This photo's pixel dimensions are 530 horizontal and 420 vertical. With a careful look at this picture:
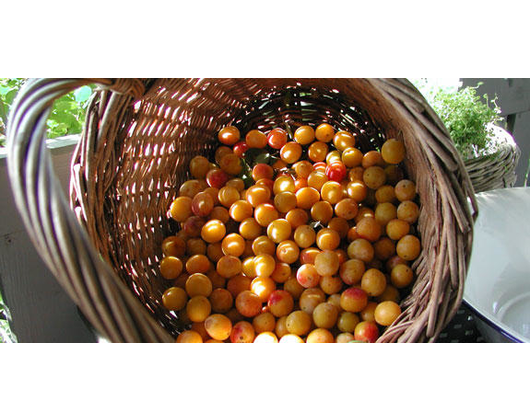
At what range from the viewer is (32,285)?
0.78 metres

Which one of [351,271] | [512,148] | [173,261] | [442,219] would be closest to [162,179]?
[173,261]

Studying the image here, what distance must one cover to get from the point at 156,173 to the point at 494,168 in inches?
32.0

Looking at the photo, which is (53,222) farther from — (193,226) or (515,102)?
(515,102)

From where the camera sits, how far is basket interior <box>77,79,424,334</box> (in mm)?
688

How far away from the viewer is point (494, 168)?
3.32ft

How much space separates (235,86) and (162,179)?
0.92 feet

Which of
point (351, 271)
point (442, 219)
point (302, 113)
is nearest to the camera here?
point (442, 219)

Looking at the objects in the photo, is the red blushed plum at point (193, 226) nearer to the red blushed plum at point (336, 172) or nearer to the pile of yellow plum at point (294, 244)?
the pile of yellow plum at point (294, 244)

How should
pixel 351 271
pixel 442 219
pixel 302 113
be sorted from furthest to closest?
pixel 302 113 < pixel 351 271 < pixel 442 219

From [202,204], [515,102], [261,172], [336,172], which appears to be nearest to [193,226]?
[202,204]

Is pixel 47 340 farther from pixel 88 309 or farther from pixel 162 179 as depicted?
pixel 88 309

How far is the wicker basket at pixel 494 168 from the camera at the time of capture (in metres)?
0.99

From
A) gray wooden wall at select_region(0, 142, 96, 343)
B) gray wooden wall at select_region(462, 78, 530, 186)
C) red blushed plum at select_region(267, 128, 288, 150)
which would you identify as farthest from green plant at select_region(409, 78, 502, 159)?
gray wooden wall at select_region(0, 142, 96, 343)

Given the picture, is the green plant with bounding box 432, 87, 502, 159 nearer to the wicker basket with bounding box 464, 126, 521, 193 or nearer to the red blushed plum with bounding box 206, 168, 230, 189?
the wicker basket with bounding box 464, 126, 521, 193
